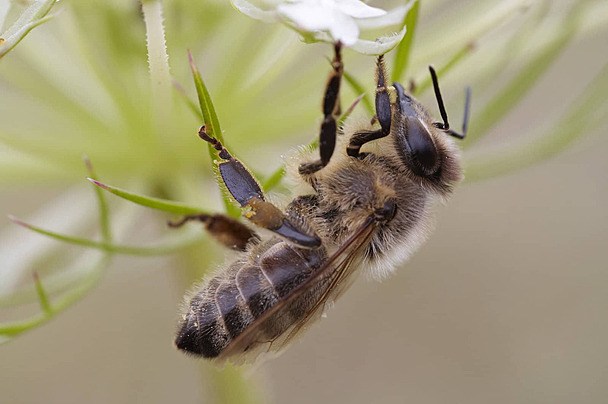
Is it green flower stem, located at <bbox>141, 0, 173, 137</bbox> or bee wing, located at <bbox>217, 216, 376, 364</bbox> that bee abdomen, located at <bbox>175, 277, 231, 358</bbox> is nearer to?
bee wing, located at <bbox>217, 216, 376, 364</bbox>

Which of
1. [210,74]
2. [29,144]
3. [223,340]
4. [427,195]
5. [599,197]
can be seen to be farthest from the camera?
[599,197]

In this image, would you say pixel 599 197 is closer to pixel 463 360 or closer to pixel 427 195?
pixel 463 360

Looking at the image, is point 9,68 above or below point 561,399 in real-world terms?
above

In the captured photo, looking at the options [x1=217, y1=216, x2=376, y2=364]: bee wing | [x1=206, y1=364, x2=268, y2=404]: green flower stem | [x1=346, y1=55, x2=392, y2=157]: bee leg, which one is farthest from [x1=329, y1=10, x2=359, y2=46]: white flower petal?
[x1=206, y1=364, x2=268, y2=404]: green flower stem

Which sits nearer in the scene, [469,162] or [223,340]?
[223,340]

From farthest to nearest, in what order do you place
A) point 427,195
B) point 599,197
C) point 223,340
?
point 599,197 < point 427,195 < point 223,340

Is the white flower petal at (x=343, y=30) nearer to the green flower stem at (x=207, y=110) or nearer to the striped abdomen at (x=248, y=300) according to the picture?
the green flower stem at (x=207, y=110)

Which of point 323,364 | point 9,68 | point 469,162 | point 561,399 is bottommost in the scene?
point 561,399

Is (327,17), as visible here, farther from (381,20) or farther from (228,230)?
(228,230)

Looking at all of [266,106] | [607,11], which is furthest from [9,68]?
[607,11]
